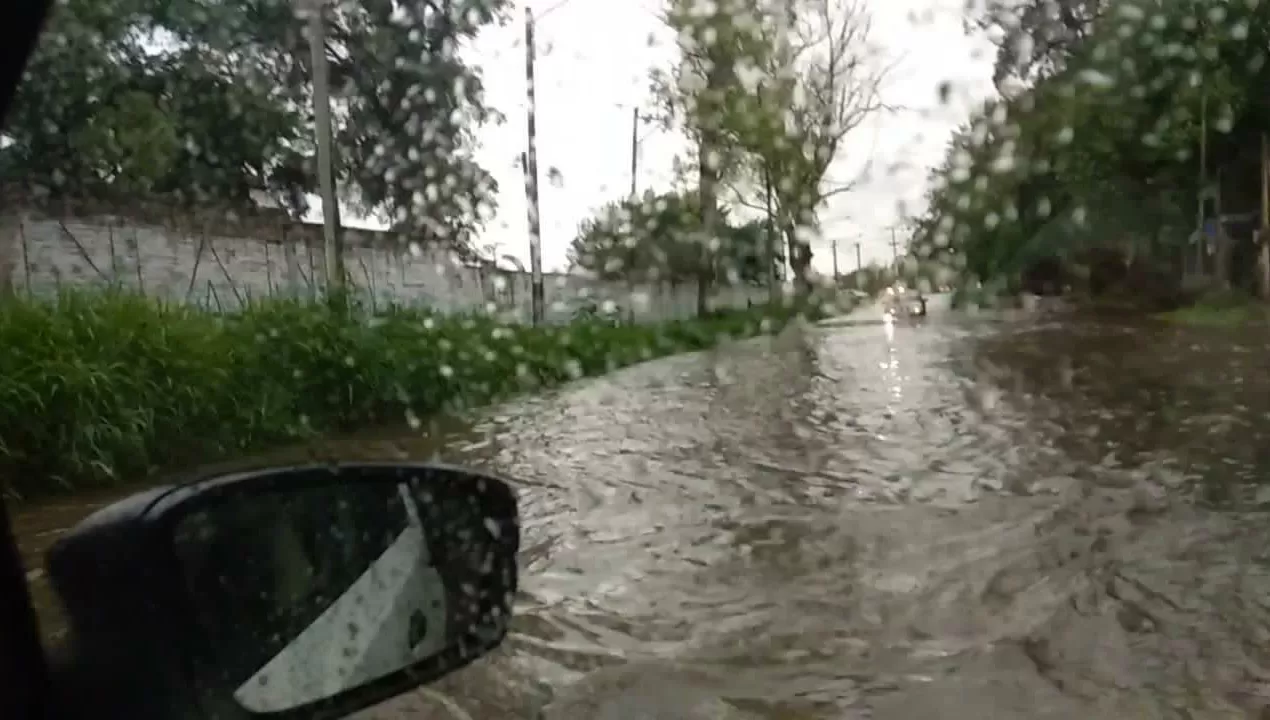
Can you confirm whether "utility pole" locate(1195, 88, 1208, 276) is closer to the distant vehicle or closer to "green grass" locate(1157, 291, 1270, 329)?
"green grass" locate(1157, 291, 1270, 329)

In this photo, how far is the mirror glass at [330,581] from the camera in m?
1.32

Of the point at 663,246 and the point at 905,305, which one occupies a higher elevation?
the point at 663,246

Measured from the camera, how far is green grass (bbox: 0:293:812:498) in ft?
16.4

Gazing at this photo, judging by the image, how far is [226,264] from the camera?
7652 millimetres

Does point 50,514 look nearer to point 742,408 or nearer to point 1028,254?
point 742,408

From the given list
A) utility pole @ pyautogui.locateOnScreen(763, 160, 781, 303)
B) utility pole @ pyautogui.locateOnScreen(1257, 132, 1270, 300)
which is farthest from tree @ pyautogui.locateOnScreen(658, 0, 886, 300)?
utility pole @ pyautogui.locateOnScreen(1257, 132, 1270, 300)

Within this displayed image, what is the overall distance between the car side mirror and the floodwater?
27 cm

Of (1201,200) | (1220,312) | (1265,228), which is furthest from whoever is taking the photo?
(1265,228)

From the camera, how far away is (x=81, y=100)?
4.58m

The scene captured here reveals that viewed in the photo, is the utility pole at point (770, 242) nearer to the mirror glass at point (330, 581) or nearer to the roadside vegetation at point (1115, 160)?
the roadside vegetation at point (1115, 160)

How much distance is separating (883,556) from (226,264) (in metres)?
4.92

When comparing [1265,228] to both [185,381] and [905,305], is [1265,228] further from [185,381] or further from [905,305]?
[185,381]

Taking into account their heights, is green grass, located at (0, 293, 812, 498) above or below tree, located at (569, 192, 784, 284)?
below

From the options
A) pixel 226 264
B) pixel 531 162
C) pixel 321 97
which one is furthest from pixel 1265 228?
pixel 226 264
